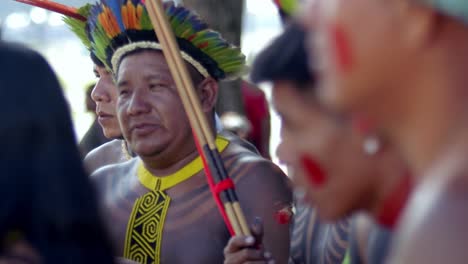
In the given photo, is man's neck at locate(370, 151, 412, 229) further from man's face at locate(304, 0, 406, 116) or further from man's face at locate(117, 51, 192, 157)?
man's face at locate(117, 51, 192, 157)

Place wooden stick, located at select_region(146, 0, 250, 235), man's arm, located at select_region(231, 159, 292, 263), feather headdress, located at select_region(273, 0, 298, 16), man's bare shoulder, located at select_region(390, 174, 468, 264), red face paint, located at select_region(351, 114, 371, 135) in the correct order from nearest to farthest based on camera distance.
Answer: man's bare shoulder, located at select_region(390, 174, 468, 264), red face paint, located at select_region(351, 114, 371, 135), feather headdress, located at select_region(273, 0, 298, 16), wooden stick, located at select_region(146, 0, 250, 235), man's arm, located at select_region(231, 159, 292, 263)

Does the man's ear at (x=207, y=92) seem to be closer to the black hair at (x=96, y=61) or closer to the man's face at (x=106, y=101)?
the black hair at (x=96, y=61)

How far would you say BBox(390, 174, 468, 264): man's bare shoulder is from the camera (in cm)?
168

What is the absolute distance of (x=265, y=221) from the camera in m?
4.23

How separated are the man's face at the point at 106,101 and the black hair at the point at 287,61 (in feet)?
10.0

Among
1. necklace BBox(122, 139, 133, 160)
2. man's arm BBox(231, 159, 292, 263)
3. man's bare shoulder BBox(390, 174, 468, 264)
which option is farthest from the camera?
necklace BBox(122, 139, 133, 160)

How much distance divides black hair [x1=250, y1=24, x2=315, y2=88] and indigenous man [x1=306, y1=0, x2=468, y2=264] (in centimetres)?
36

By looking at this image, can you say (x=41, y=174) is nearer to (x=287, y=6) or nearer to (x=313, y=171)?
(x=313, y=171)

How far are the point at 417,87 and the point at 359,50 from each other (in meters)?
0.12

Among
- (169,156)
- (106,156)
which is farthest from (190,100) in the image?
(106,156)

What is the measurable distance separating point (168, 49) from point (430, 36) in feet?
6.49

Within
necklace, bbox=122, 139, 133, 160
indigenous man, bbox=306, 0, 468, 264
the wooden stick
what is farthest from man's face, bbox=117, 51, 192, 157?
indigenous man, bbox=306, 0, 468, 264

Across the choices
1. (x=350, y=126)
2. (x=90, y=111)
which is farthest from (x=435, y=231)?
(x=90, y=111)

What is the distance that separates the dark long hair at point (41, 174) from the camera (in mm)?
2154
